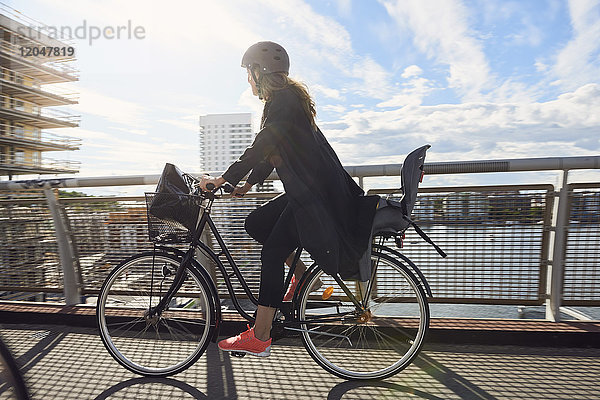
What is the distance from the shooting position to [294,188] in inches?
109

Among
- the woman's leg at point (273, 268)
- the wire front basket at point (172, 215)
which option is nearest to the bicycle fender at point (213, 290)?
the wire front basket at point (172, 215)

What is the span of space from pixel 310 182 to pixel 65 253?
291cm

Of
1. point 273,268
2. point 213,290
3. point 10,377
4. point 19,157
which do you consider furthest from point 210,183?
point 19,157

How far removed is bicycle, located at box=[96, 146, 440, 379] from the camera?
3.01 meters

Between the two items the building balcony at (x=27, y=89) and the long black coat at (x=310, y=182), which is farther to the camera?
the building balcony at (x=27, y=89)

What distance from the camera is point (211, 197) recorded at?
9.78 ft

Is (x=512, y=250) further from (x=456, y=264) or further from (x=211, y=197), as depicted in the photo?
(x=211, y=197)

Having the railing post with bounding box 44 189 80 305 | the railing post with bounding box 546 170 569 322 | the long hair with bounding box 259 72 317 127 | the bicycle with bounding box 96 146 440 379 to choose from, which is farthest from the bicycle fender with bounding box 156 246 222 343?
the railing post with bounding box 546 170 569 322

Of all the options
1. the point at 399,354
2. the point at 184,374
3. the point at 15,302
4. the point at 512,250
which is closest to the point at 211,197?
the point at 184,374

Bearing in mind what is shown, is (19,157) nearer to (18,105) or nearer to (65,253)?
(18,105)

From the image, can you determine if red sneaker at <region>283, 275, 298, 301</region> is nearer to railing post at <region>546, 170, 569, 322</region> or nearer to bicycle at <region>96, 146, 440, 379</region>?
bicycle at <region>96, 146, 440, 379</region>

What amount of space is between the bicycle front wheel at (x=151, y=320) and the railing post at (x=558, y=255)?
259 centimetres

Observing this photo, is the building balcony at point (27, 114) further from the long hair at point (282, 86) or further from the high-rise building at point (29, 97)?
the long hair at point (282, 86)

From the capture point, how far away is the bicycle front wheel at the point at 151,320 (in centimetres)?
315
